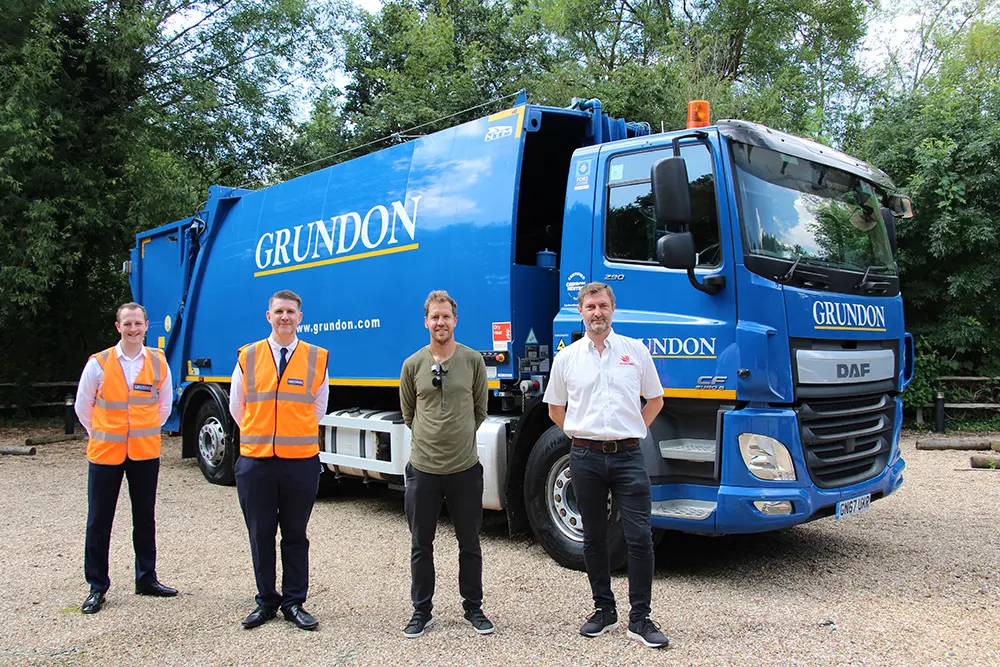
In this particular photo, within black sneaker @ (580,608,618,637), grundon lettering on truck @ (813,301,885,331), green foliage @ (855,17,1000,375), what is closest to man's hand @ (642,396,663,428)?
black sneaker @ (580,608,618,637)

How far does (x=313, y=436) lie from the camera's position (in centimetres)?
427

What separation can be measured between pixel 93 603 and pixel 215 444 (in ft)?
13.9

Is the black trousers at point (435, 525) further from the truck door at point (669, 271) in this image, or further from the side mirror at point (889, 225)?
the side mirror at point (889, 225)

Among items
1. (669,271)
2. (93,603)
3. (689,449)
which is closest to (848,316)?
(669,271)

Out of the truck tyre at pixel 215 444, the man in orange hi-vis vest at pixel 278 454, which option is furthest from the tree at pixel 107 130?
the man in orange hi-vis vest at pixel 278 454

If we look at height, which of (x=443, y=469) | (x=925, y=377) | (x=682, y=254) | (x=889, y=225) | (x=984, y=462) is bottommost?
(x=984, y=462)

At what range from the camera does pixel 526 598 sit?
4586 millimetres

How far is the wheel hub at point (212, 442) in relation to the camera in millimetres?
8523

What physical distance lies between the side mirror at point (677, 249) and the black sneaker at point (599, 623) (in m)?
1.97

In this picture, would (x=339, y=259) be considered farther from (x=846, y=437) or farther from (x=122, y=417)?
(x=846, y=437)

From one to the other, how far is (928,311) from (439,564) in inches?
387

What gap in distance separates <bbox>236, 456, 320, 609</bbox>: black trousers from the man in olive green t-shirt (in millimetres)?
588

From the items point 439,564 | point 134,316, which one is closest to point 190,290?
point 134,316

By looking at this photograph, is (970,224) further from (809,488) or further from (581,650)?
(581,650)
